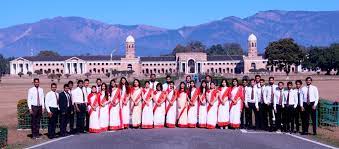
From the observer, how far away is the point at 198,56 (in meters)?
177

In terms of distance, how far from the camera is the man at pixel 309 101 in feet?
58.2

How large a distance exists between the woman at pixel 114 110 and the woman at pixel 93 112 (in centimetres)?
42

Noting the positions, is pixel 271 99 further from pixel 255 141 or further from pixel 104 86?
pixel 104 86

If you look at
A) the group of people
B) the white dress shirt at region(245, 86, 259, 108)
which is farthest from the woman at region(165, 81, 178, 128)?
the white dress shirt at region(245, 86, 259, 108)

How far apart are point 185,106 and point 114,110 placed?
2.04 meters

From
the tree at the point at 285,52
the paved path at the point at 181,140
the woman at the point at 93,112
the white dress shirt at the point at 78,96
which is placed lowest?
the paved path at the point at 181,140

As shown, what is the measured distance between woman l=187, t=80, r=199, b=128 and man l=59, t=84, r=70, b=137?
3441 mm

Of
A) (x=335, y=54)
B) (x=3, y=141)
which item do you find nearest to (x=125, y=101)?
(x=3, y=141)

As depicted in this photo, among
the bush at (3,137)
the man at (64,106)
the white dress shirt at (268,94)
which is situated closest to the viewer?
the bush at (3,137)

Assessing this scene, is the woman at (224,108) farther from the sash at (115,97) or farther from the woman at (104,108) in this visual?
the woman at (104,108)

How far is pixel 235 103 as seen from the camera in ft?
62.1

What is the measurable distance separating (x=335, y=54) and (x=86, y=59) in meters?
86.0

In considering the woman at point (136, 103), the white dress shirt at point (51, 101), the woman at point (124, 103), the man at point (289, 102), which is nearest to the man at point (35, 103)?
the white dress shirt at point (51, 101)

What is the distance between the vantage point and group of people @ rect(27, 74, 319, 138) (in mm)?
18234
